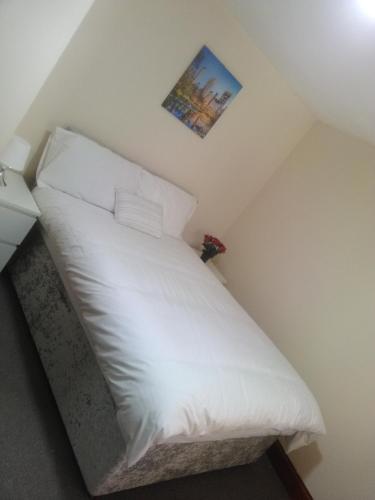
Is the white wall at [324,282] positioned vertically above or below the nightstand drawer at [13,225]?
above

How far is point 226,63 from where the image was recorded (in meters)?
2.51

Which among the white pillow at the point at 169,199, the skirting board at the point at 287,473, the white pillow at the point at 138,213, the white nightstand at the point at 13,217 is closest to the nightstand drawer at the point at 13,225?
the white nightstand at the point at 13,217

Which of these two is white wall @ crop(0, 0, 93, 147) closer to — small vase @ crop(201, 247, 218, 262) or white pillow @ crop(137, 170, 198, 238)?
white pillow @ crop(137, 170, 198, 238)

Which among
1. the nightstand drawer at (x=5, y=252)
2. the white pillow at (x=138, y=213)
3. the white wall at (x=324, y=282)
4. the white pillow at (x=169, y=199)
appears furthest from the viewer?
the white pillow at (x=169, y=199)

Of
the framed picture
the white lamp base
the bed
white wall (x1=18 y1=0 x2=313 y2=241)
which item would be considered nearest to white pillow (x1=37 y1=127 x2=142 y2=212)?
the bed

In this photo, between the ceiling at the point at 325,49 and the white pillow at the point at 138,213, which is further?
the white pillow at the point at 138,213

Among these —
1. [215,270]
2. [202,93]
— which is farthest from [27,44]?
[215,270]

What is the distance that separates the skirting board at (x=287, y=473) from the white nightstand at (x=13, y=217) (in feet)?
6.93

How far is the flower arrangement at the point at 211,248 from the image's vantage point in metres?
3.13

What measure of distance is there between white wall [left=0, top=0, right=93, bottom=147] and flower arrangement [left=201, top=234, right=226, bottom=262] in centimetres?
182

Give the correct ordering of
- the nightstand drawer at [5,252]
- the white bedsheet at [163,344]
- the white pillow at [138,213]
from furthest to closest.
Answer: the white pillow at [138,213], the nightstand drawer at [5,252], the white bedsheet at [163,344]

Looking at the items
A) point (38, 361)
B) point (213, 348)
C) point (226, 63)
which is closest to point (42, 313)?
point (38, 361)

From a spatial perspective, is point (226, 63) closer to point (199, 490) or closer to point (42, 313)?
point (42, 313)

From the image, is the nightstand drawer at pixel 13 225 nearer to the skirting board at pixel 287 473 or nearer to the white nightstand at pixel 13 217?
the white nightstand at pixel 13 217
